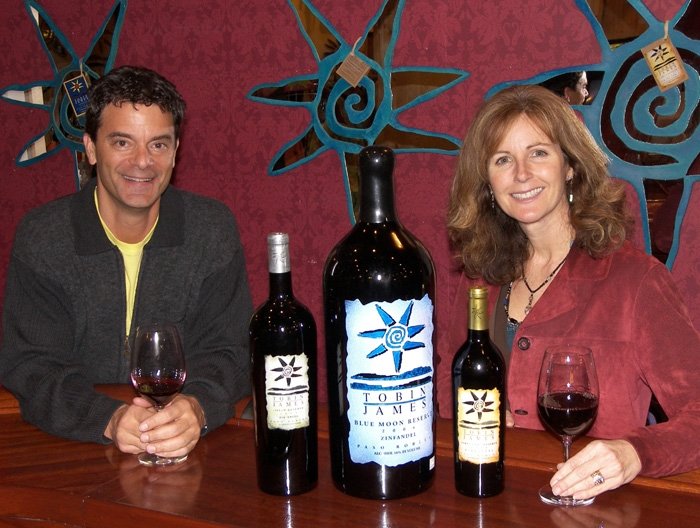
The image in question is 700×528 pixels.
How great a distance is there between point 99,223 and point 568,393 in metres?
1.33

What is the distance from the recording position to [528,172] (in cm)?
180

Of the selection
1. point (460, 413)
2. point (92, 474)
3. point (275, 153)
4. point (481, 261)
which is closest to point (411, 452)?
point (460, 413)

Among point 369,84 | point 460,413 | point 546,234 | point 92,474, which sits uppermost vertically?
point 369,84

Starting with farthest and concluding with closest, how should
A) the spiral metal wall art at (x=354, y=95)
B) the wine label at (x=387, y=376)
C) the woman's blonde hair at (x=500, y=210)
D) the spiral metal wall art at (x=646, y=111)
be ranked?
the spiral metal wall art at (x=354, y=95) → the spiral metal wall art at (x=646, y=111) → the woman's blonde hair at (x=500, y=210) → the wine label at (x=387, y=376)

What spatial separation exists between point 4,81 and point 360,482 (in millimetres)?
3745

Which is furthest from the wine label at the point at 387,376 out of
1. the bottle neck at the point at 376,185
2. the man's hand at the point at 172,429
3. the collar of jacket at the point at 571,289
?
the collar of jacket at the point at 571,289

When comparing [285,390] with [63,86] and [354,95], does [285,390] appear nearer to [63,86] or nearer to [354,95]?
[354,95]

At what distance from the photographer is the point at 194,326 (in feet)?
6.24

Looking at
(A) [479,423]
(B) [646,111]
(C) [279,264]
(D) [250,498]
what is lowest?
(D) [250,498]

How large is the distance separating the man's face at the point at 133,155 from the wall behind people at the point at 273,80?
1.37 meters

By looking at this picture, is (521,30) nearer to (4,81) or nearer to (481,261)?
(481,261)

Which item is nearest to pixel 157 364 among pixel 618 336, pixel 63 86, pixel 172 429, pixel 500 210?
pixel 172 429

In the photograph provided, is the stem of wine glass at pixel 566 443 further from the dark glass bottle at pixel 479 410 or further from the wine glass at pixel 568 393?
the dark glass bottle at pixel 479 410

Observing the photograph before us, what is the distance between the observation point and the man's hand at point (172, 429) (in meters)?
1.21
